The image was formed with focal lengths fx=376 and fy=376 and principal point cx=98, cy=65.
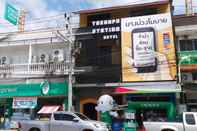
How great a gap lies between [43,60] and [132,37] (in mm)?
8321

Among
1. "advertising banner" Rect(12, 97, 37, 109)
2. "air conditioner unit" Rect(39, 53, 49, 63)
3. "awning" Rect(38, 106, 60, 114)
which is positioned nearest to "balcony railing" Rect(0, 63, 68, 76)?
"air conditioner unit" Rect(39, 53, 49, 63)

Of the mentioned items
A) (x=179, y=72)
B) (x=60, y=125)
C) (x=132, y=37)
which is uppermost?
(x=132, y=37)

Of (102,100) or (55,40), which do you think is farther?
(55,40)

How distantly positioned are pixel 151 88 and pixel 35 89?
31.0 ft

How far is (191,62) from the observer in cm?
2669

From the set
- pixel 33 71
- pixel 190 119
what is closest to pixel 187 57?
pixel 190 119

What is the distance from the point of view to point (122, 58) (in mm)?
28531

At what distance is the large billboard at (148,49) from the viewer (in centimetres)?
2716

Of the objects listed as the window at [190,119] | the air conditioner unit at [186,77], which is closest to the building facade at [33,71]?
the air conditioner unit at [186,77]

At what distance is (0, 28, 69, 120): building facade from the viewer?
2995cm

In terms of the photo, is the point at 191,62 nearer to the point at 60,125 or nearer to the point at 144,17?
the point at 144,17

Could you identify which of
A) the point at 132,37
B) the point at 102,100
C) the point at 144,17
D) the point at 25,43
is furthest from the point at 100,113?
the point at 25,43

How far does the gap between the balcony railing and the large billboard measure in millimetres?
5263

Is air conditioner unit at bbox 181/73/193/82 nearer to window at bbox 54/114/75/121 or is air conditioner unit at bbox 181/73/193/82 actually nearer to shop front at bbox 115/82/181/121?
shop front at bbox 115/82/181/121
